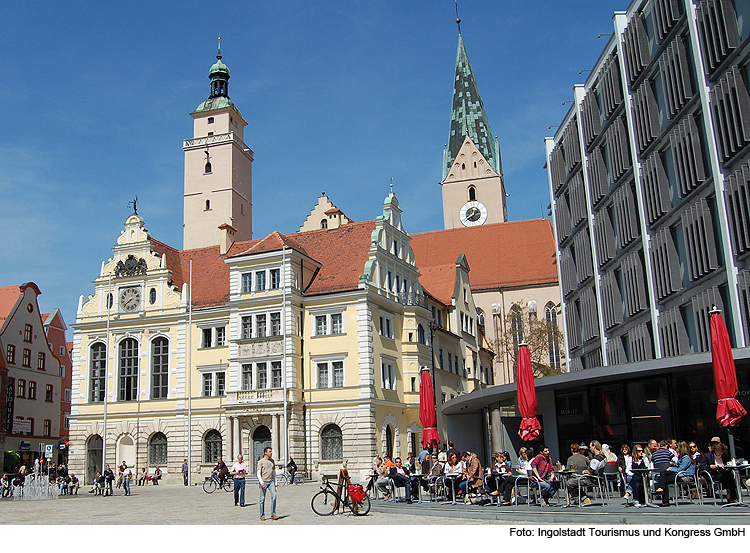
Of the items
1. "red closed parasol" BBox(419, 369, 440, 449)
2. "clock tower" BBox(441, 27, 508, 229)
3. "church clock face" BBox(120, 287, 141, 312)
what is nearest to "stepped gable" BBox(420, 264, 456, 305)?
"church clock face" BBox(120, 287, 141, 312)

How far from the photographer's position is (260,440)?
4519 cm

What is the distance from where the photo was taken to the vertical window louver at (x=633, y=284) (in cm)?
3506

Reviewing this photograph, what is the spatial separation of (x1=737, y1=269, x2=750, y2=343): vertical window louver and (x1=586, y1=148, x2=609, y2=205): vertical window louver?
13647 mm

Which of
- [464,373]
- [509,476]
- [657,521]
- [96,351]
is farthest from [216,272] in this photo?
[657,521]

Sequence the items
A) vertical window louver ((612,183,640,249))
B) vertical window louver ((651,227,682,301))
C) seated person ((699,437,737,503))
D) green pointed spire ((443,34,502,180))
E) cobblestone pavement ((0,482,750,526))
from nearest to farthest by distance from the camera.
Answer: cobblestone pavement ((0,482,750,526)), seated person ((699,437,737,503)), vertical window louver ((651,227,682,301)), vertical window louver ((612,183,640,249)), green pointed spire ((443,34,502,180))

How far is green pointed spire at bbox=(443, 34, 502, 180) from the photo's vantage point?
104m

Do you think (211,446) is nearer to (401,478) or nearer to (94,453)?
(94,453)

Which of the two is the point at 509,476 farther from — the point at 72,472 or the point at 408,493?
the point at 72,472

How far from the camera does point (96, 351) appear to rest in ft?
169

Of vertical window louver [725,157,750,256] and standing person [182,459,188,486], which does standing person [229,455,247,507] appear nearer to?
vertical window louver [725,157,750,256]

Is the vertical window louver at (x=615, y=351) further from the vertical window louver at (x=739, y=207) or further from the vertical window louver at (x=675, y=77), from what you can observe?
the vertical window louver at (x=739, y=207)

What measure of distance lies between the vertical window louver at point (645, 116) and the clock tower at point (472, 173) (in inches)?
2559

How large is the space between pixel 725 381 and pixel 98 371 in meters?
42.5

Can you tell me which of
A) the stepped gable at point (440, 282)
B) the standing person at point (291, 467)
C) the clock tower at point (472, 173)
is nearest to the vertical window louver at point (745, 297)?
the standing person at point (291, 467)
